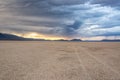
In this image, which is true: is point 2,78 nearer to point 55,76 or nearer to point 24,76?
point 24,76

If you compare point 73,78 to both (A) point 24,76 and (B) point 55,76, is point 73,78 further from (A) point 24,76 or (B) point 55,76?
(A) point 24,76

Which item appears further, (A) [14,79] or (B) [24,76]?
(B) [24,76]

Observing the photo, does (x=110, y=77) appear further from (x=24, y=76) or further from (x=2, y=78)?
(x=2, y=78)

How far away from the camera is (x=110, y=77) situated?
9.79 metres

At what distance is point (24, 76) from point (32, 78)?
0.72m

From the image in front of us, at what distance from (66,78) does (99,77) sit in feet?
6.24

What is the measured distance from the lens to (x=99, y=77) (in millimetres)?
9914

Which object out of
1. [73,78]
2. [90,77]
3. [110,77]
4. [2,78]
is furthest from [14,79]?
[110,77]

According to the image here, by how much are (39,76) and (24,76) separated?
880 millimetres

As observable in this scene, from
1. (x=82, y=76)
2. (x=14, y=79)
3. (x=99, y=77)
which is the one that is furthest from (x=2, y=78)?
(x=99, y=77)

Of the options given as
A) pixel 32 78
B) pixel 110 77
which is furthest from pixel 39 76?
pixel 110 77

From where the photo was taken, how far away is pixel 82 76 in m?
10.0

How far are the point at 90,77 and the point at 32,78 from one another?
3248 millimetres

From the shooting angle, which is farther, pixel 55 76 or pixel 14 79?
pixel 55 76
